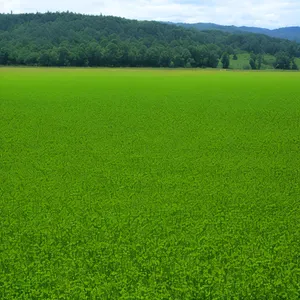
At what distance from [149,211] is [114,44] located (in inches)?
3162

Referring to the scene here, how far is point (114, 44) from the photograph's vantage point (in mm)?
87312

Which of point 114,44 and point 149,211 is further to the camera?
point 114,44

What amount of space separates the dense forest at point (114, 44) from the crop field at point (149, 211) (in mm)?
65775

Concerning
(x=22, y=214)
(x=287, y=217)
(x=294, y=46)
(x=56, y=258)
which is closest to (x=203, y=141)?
(x=287, y=217)

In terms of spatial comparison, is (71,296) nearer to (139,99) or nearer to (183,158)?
(183,158)

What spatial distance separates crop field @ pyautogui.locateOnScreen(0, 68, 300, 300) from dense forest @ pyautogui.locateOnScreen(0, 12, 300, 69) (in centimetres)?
6577

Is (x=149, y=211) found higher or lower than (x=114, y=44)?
lower

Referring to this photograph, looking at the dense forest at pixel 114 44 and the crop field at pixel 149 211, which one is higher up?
the dense forest at pixel 114 44

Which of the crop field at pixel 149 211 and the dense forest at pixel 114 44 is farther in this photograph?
the dense forest at pixel 114 44

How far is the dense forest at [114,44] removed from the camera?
8456 centimetres

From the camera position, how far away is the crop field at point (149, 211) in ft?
23.3

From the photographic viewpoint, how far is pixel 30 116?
77.1 feet

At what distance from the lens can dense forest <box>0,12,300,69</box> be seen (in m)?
84.6

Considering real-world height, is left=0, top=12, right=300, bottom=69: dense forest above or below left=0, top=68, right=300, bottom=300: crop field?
above
